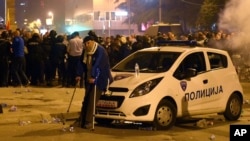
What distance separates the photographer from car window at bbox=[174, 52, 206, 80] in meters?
12.5

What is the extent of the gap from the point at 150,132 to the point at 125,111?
0.67 meters

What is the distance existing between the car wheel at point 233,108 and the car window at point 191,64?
1145 mm

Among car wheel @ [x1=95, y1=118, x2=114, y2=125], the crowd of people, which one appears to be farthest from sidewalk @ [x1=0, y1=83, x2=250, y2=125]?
car wheel @ [x1=95, y1=118, x2=114, y2=125]

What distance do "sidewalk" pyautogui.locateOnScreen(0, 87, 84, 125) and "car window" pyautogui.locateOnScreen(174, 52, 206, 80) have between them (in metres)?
2.85

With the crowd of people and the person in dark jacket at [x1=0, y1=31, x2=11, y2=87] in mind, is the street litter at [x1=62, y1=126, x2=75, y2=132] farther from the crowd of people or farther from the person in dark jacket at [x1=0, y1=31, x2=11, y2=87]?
the person in dark jacket at [x1=0, y1=31, x2=11, y2=87]

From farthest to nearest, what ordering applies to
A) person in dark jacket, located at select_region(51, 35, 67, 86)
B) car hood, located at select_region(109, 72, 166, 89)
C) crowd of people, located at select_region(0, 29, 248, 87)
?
person in dark jacket, located at select_region(51, 35, 67, 86) < crowd of people, located at select_region(0, 29, 248, 87) < car hood, located at select_region(109, 72, 166, 89)

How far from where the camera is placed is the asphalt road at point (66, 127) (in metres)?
11.3

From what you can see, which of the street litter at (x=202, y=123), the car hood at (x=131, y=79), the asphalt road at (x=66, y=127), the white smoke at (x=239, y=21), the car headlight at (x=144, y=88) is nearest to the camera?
the asphalt road at (x=66, y=127)

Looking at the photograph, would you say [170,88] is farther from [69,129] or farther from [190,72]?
[69,129]

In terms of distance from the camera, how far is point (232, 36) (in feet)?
71.7

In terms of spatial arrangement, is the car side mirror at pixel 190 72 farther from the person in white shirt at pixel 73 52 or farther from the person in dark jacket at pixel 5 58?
the person in dark jacket at pixel 5 58

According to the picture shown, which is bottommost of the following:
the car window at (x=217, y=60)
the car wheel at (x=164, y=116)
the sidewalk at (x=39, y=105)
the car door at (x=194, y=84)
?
the sidewalk at (x=39, y=105)

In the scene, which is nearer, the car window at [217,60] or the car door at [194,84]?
the car door at [194,84]

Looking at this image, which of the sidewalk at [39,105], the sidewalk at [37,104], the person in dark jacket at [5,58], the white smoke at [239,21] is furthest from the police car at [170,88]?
the person in dark jacket at [5,58]
